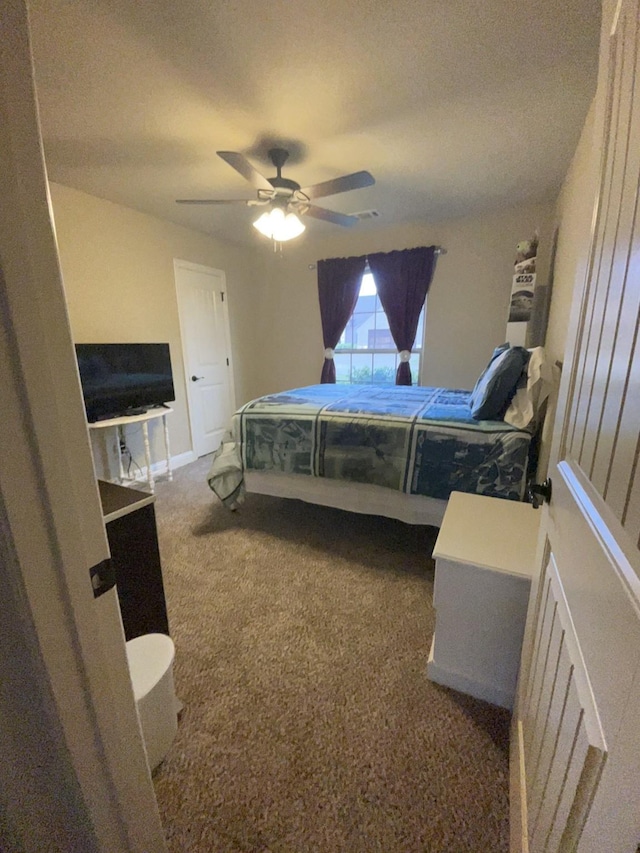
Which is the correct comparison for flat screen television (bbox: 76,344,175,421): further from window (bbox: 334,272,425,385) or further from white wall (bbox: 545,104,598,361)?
white wall (bbox: 545,104,598,361)

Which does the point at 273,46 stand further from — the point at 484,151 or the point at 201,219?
the point at 201,219

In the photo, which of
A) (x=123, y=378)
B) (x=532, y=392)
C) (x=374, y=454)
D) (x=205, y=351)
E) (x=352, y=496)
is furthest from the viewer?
(x=205, y=351)

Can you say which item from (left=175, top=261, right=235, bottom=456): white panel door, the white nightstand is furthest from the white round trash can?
(left=175, top=261, right=235, bottom=456): white panel door

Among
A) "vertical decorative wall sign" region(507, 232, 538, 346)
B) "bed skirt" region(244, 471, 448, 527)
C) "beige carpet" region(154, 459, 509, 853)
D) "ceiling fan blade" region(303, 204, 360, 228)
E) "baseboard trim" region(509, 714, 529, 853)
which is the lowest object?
"beige carpet" region(154, 459, 509, 853)

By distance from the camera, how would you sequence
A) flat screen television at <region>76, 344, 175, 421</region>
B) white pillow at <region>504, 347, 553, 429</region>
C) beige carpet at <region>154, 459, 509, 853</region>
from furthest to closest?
flat screen television at <region>76, 344, 175, 421</region> < white pillow at <region>504, 347, 553, 429</region> < beige carpet at <region>154, 459, 509, 853</region>

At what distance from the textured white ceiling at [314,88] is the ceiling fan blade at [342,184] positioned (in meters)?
0.26

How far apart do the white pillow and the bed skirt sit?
2.00 feet

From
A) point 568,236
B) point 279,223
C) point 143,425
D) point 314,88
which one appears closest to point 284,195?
point 279,223

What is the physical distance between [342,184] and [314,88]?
508 mm

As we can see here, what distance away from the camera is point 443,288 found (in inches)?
149

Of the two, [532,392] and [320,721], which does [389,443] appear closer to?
[532,392]

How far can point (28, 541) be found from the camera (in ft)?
1.51

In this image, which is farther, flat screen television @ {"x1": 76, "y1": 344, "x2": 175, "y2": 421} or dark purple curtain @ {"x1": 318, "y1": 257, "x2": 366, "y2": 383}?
dark purple curtain @ {"x1": 318, "y1": 257, "x2": 366, "y2": 383}

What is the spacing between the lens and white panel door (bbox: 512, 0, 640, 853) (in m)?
0.43
